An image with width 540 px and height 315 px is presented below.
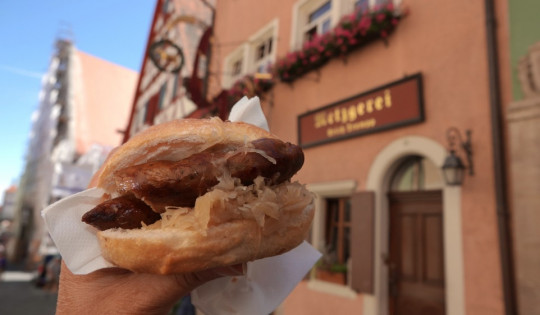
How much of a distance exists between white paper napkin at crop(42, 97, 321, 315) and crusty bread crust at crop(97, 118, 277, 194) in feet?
0.57

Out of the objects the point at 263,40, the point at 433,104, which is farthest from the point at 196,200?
the point at 263,40

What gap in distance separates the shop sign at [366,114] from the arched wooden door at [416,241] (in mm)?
707

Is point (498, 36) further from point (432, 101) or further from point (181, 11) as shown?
point (181, 11)

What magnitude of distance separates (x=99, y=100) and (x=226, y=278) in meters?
30.2

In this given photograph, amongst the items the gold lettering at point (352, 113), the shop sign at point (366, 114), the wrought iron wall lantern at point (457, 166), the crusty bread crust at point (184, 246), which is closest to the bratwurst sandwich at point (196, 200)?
the crusty bread crust at point (184, 246)

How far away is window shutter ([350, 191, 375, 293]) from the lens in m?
4.80

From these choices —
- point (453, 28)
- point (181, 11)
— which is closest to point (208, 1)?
point (181, 11)

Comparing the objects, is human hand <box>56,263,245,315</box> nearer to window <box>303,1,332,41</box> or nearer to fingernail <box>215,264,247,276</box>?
fingernail <box>215,264,247,276</box>

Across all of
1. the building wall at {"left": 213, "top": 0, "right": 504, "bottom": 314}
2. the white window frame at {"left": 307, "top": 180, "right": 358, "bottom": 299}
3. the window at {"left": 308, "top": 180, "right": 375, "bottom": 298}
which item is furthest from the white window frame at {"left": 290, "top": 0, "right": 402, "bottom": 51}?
the window at {"left": 308, "top": 180, "right": 375, "bottom": 298}

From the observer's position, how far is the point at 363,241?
4.96 m

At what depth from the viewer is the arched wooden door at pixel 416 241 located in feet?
14.3

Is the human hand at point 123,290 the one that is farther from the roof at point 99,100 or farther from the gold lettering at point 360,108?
the roof at point 99,100

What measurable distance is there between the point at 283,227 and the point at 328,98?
4.83 meters

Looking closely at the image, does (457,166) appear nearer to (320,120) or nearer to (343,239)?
(343,239)
